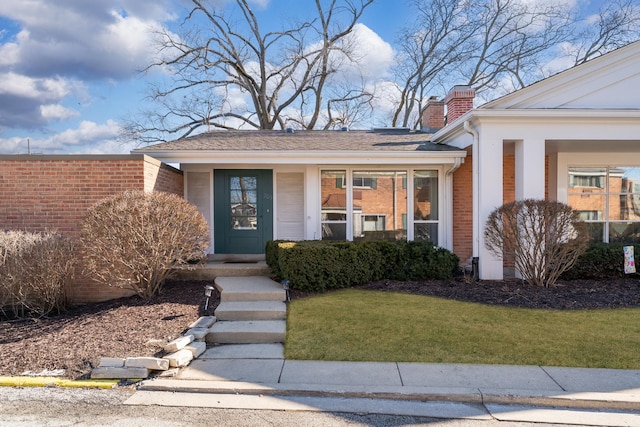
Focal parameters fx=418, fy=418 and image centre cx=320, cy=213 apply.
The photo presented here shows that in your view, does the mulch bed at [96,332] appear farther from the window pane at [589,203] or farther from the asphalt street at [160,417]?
the window pane at [589,203]

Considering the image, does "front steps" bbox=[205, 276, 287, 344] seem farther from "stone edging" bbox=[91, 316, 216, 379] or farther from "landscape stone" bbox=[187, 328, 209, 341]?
"stone edging" bbox=[91, 316, 216, 379]

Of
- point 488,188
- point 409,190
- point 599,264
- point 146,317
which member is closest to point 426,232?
point 409,190

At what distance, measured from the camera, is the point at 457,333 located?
18.2ft

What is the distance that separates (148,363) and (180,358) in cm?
33

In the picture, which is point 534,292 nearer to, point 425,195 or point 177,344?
point 425,195

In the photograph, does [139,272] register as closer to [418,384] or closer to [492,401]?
[418,384]

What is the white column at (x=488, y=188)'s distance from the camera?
8742 millimetres

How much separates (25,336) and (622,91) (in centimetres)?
1222

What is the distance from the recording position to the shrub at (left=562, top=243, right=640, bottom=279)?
→ 28.9 feet

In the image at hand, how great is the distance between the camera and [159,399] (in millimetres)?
4031

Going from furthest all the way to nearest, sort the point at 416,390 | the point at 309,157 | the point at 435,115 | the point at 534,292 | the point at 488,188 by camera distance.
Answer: the point at 435,115, the point at 309,157, the point at 488,188, the point at 534,292, the point at 416,390

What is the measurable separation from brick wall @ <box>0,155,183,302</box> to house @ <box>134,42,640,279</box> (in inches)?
62.6

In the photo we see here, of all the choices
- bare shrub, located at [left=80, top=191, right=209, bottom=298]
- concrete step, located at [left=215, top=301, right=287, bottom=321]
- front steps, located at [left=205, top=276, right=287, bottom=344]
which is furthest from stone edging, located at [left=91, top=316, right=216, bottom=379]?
bare shrub, located at [left=80, top=191, right=209, bottom=298]

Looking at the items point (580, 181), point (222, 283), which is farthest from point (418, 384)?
point (580, 181)
